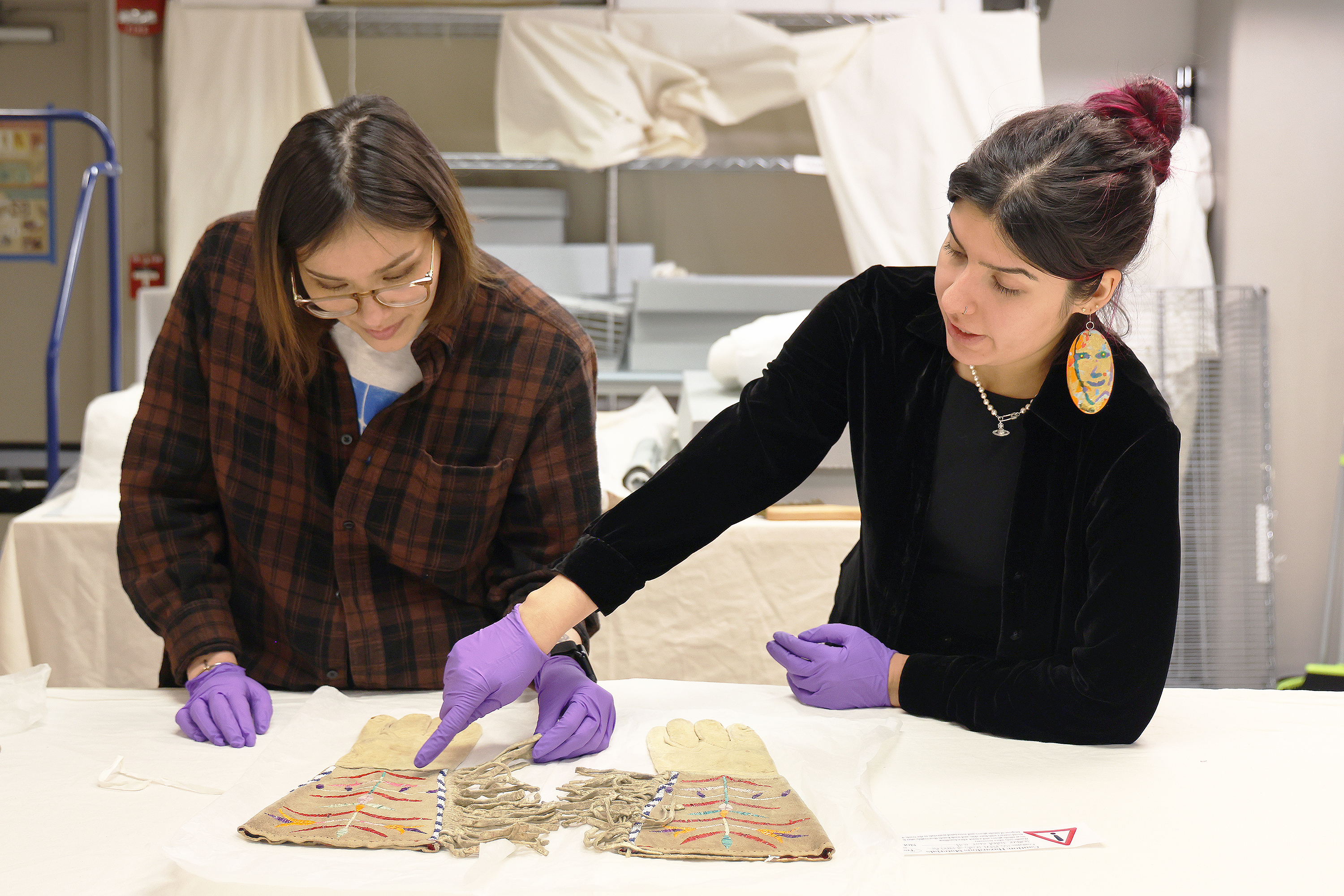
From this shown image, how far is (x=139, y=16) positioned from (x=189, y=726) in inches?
138

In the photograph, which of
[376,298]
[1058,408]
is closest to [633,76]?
[376,298]

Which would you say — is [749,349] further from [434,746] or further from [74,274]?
[74,274]

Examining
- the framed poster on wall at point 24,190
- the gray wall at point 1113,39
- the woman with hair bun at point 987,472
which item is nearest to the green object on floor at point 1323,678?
the gray wall at point 1113,39

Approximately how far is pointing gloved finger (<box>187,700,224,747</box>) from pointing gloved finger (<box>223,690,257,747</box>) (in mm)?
12

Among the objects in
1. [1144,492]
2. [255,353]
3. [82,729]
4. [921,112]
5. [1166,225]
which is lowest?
[82,729]

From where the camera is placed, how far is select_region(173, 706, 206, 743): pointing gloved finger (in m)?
1.03

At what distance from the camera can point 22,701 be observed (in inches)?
41.9

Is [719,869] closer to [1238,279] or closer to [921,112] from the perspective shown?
[921,112]

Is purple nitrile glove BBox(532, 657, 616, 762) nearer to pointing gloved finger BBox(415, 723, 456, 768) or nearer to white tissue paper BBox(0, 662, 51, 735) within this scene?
pointing gloved finger BBox(415, 723, 456, 768)

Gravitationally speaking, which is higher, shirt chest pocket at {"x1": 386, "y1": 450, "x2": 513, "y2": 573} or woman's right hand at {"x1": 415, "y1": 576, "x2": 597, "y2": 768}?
shirt chest pocket at {"x1": 386, "y1": 450, "x2": 513, "y2": 573}

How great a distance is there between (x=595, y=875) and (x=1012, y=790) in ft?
1.28

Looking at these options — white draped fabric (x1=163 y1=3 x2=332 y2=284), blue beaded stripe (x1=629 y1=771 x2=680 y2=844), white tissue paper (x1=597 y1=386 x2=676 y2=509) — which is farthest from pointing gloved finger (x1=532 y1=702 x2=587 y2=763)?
white draped fabric (x1=163 y1=3 x2=332 y2=284)

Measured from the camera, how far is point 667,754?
0.98 m

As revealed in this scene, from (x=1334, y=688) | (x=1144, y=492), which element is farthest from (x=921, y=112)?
(x=1144, y=492)
